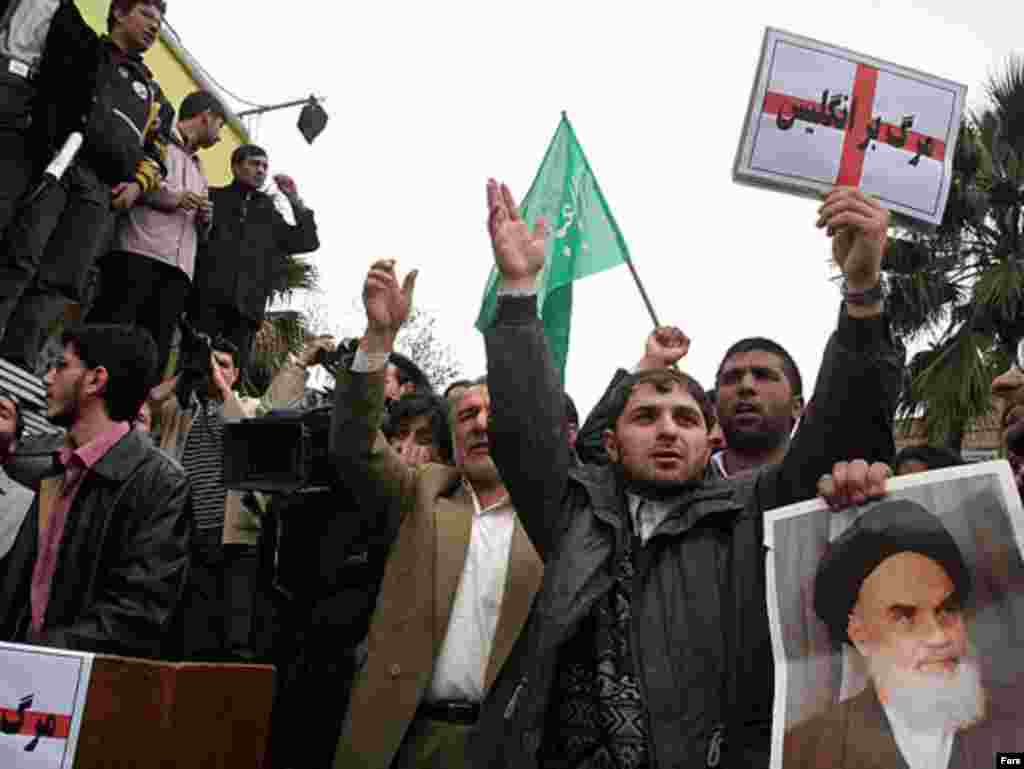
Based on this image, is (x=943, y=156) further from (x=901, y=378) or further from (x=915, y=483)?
(x=915, y=483)

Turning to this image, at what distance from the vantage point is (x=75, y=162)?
4938 mm

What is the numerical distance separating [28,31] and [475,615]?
3.19 m

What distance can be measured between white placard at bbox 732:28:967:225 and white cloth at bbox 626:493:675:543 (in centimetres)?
82

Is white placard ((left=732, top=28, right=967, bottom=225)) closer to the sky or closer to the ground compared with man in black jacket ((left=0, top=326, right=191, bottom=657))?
closer to the sky

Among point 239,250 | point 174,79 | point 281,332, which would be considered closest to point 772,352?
point 239,250

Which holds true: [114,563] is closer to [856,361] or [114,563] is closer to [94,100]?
[856,361]

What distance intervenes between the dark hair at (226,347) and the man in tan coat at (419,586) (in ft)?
9.30

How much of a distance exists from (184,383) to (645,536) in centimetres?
350

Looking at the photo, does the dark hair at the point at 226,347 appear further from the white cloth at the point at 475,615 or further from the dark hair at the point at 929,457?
the dark hair at the point at 929,457

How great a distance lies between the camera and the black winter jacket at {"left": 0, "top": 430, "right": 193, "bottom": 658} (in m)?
2.82

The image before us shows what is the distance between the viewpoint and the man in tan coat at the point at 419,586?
269cm

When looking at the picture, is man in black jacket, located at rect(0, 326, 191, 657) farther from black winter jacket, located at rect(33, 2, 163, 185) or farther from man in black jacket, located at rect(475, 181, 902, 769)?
black winter jacket, located at rect(33, 2, 163, 185)

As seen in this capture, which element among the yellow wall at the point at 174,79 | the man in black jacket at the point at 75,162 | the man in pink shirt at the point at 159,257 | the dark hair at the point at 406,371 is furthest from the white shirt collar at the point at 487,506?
the yellow wall at the point at 174,79

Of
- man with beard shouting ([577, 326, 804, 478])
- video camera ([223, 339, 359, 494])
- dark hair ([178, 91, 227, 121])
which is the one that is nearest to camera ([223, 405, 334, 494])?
video camera ([223, 339, 359, 494])
